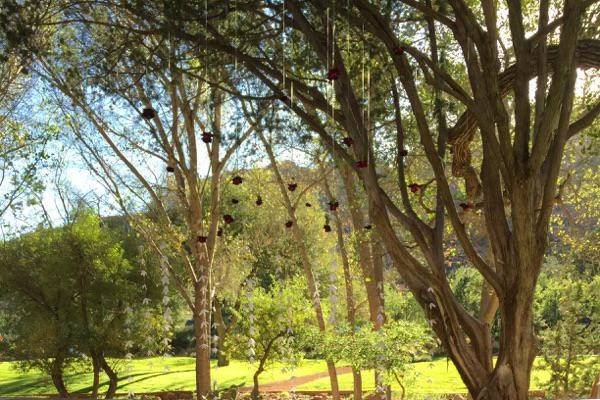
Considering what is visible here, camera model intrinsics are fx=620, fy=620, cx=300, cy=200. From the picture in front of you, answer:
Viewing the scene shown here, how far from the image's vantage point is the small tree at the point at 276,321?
8.92 m

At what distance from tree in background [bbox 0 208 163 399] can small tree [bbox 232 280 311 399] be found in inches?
62.5

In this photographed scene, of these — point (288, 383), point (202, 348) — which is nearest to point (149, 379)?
point (288, 383)

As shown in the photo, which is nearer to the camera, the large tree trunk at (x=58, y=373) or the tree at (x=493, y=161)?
the tree at (x=493, y=161)

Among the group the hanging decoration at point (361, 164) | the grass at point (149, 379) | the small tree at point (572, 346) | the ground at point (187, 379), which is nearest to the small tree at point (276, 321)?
the ground at point (187, 379)

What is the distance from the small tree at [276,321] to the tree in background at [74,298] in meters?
1.59

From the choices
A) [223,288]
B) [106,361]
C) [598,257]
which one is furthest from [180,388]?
[598,257]

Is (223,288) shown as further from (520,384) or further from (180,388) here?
(520,384)

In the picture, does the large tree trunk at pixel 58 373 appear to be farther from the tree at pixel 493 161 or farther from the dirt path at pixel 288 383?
the tree at pixel 493 161

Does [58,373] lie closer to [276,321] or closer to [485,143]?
[276,321]

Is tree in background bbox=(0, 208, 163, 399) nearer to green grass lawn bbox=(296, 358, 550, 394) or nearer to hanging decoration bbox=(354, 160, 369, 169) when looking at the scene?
green grass lawn bbox=(296, 358, 550, 394)

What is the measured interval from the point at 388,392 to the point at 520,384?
4.65 meters

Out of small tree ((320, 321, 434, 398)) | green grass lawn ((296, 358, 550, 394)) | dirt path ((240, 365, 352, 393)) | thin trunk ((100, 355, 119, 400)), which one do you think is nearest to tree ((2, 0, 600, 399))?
small tree ((320, 321, 434, 398))

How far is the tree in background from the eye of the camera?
31.3ft

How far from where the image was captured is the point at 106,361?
10.5 metres
